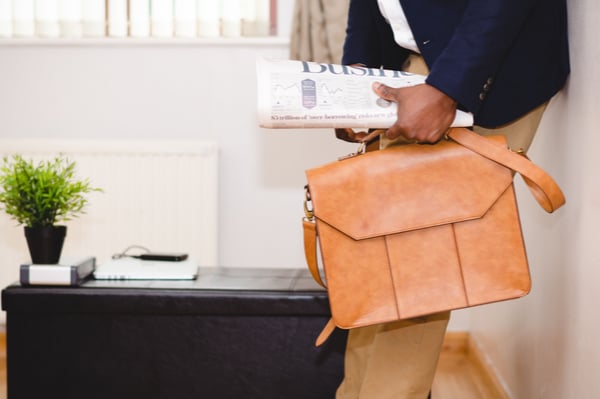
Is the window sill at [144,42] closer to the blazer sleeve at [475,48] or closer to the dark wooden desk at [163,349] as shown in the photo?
the dark wooden desk at [163,349]

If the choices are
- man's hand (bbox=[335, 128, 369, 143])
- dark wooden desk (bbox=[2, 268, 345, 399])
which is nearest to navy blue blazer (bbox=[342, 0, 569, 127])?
man's hand (bbox=[335, 128, 369, 143])

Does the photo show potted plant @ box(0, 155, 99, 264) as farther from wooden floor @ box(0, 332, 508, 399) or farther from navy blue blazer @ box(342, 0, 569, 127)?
navy blue blazer @ box(342, 0, 569, 127)

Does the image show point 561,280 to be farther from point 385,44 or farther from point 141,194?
point 141,194

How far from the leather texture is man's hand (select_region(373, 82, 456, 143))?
0.06 meters

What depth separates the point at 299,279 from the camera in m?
1.43

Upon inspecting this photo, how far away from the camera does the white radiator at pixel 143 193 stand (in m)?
1.93

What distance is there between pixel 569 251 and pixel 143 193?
1.25 meters

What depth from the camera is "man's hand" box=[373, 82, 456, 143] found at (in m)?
0.86

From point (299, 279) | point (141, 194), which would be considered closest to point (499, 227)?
point (299, 279)

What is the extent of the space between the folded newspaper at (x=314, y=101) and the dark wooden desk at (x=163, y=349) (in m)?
0.55

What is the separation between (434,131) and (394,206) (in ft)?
0.38

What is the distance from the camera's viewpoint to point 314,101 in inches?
34.1

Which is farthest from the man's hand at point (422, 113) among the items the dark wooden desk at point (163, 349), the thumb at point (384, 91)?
the dark wooden desk at point (163, 349)

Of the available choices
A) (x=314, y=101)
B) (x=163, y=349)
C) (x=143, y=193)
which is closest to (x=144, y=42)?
(x=143, y=193)
